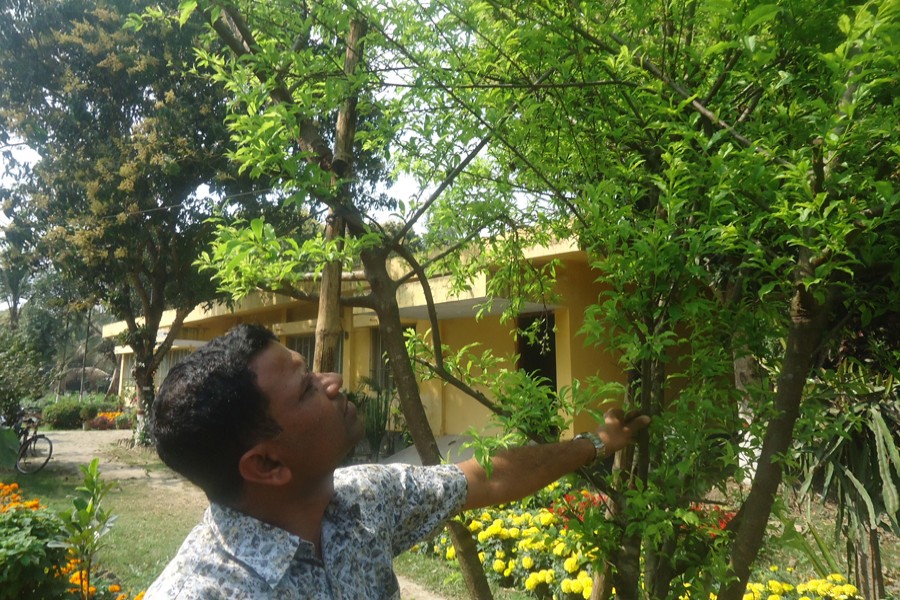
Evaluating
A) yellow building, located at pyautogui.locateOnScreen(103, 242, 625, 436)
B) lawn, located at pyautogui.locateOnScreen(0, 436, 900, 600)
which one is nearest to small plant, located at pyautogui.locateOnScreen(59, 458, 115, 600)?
lawn, located at pyautogui.locateOnScreen(0, 436, 900, 600)

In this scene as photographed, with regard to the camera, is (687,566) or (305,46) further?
(305,46)

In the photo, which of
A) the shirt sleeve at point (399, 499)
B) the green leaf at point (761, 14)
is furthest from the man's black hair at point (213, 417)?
the green leaf at point (761, 14)

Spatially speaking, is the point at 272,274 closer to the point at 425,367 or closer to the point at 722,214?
the point at 425,367

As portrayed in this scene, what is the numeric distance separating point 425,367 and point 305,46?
1271mm

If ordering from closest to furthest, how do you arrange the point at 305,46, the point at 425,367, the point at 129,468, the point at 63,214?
the point at 305,46, the point at 425,367, the point at 129,468, the point at 63,214

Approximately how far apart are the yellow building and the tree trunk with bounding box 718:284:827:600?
391 centimetres

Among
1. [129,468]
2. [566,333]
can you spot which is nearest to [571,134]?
[566,333]

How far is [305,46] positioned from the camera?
7.93 ft

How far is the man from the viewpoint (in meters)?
1.33

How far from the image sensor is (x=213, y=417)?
1328mm

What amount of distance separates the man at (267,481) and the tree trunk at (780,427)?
0.94 m

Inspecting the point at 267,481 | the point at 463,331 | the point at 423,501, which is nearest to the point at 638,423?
A: the point at 423,501

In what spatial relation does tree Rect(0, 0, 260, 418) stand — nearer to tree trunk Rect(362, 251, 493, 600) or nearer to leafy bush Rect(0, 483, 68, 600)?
leafy bush Rect(0, 483, 68, 600)

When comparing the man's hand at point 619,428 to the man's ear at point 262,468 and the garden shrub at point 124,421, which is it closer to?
the man's ear at point 262,468
